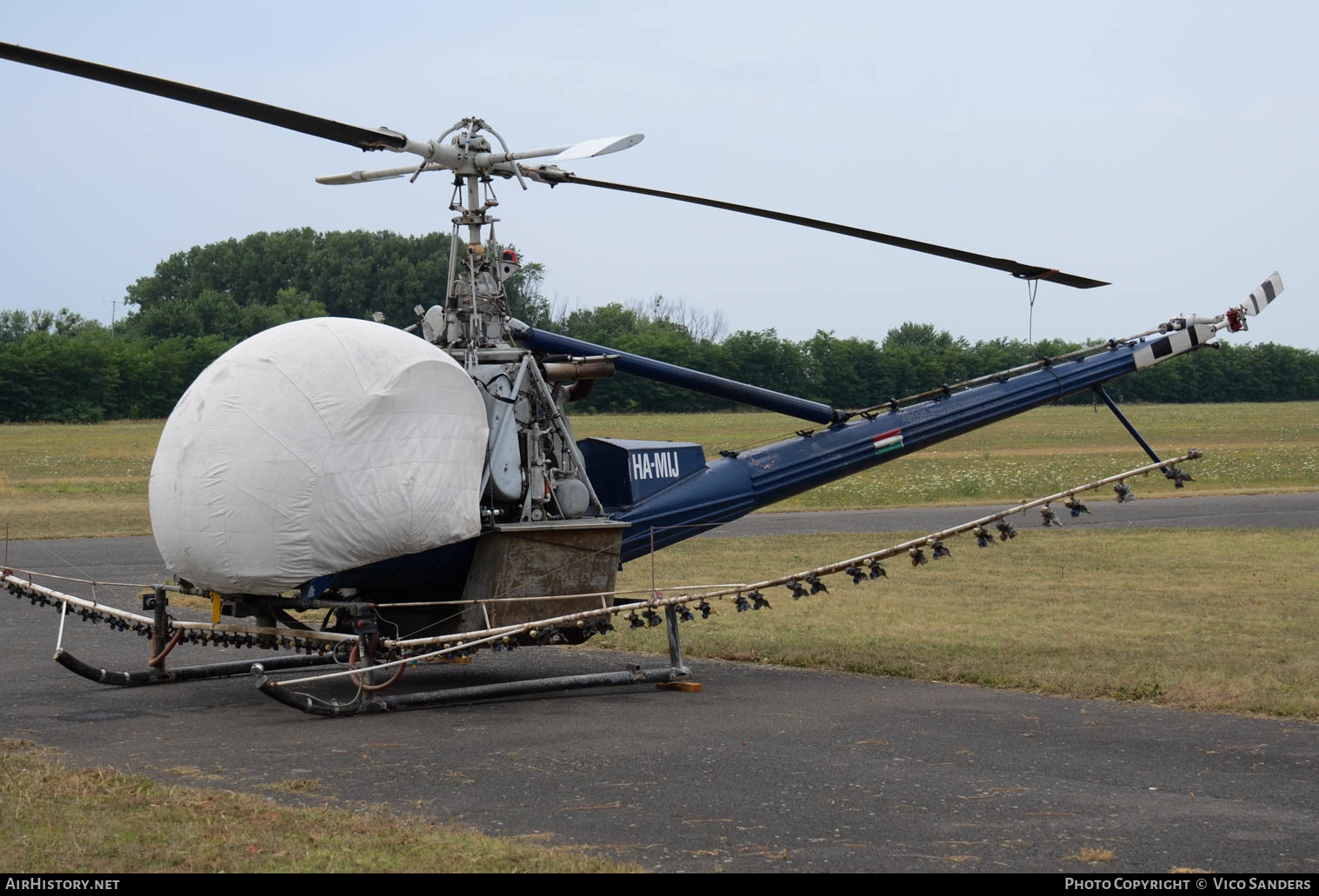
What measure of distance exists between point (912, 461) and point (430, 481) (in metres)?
41.5

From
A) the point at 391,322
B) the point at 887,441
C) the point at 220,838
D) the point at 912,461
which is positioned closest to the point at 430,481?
the point at 220,838

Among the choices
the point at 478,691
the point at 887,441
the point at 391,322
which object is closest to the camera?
the point at 478,691

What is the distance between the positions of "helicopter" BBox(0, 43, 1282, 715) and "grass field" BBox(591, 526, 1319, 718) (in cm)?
163

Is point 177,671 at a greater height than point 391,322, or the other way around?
point 391,322

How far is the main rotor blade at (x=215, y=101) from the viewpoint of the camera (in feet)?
25.3

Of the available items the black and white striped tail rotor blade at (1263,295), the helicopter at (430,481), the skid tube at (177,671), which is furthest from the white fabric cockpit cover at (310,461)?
the black and white striped tail rotor blade at (1263,295)

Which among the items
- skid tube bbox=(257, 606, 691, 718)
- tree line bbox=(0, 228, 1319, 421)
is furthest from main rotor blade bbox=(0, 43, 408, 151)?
tree line bbox=(0, 228, 1319, 421)

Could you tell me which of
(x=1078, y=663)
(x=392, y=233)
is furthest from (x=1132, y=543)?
(x=392, y=233)

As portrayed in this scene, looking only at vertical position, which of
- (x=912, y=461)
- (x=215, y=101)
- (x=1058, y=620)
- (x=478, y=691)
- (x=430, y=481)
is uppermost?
(x=215, y=101)

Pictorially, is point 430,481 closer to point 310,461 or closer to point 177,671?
point 310,461

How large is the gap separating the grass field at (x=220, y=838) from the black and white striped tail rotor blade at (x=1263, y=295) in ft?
32.5

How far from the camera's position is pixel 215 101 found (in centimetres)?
857

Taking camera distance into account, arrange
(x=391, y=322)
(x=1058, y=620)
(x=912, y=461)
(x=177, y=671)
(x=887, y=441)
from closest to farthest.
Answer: (x=177, y=671), (x=887, y=441), (x=1058, y=620), (x=912, y=461), (x=391, y=322)
